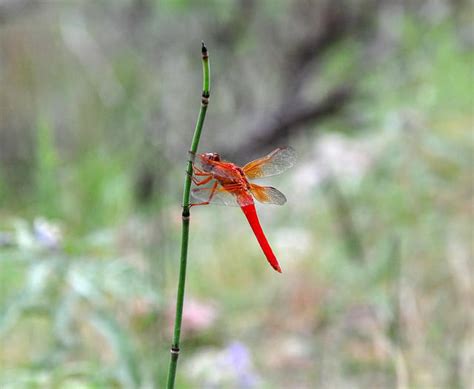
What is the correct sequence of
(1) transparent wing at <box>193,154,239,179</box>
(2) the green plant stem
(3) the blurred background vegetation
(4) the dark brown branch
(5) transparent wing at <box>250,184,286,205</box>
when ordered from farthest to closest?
1. (4) the dark brown branch
2. (3) the blurred background vegetation
3. (5) transparent wing at <box>250,184,286,205</box>
4. (1) transparent wing at <box>193,154,239,179</box>
5. (2) the green plant stem

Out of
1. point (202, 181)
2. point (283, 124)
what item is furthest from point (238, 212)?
point (202, 181)

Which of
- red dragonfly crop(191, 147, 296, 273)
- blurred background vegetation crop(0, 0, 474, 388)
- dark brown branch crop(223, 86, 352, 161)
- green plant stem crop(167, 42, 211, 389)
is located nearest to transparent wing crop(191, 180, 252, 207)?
red dragonfly crop(191, 147, 296, 273)

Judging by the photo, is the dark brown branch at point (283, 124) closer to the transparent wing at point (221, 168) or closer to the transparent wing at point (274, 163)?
the transparent wing at point (274, 163)

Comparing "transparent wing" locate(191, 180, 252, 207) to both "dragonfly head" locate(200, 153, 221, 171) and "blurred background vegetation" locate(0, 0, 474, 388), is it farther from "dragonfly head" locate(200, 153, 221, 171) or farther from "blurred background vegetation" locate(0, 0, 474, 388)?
"blurred background vegetation" locate(0, 0, 474, 388)

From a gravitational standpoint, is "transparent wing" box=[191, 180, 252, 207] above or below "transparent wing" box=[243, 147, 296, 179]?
below

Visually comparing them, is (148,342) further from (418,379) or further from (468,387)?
(468,387)

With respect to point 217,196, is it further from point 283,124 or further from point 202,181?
point 283,124
